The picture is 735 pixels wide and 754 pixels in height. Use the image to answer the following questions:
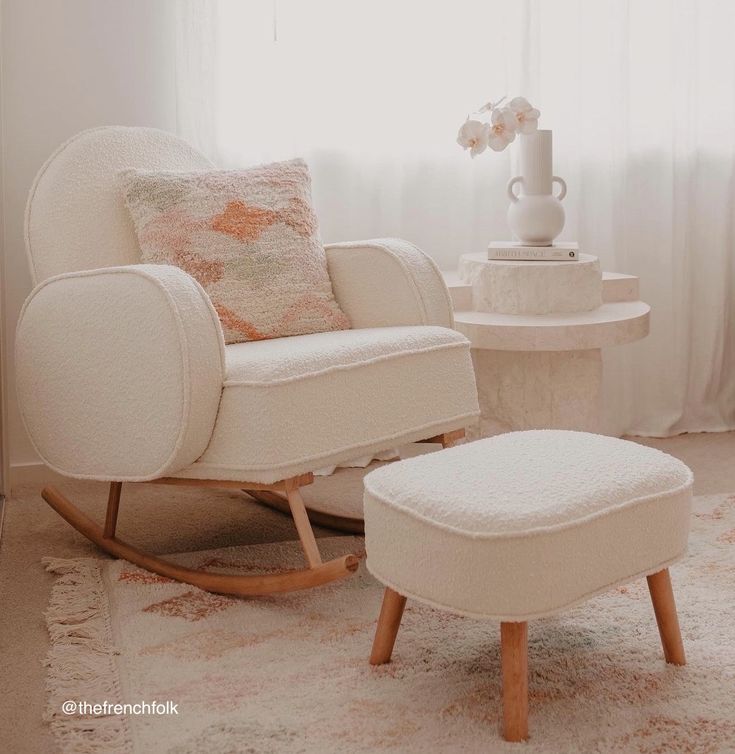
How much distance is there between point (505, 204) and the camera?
9.91 ft

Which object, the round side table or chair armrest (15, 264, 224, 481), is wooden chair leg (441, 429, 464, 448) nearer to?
the round side table

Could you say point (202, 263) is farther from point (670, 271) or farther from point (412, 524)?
point (670, 271)

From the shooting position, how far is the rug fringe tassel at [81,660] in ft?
4.82

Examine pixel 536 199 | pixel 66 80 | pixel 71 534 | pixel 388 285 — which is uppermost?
pixel 66 80

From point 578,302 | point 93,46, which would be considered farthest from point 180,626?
point 93,46

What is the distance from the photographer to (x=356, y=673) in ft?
5.39

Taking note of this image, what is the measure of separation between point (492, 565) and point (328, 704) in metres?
0.33

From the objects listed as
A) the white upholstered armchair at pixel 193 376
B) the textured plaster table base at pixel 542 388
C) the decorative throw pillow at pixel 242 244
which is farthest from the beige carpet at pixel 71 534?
the decorative throw pillow at pixel 242 244

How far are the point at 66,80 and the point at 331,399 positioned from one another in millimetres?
1279

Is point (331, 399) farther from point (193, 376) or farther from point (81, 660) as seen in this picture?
point (81, 660)

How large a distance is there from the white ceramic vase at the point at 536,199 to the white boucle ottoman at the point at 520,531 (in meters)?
1.03

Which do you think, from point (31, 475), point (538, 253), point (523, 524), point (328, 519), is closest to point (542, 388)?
point (538, 253)

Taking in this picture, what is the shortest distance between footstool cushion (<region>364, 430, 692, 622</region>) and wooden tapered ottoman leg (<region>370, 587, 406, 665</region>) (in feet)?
0.23

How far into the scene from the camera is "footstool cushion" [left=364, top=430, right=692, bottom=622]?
1396mm
